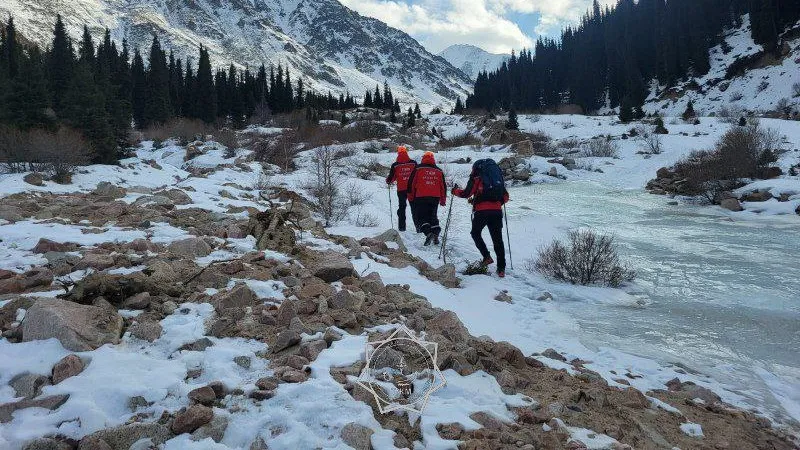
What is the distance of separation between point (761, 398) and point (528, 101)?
85731 millimetres

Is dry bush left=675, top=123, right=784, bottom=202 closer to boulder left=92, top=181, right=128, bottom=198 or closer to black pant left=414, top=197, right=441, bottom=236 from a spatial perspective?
black pant left=414, top=197, right=441, bottom=236

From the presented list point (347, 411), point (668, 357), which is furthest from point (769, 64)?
point (347, 411)

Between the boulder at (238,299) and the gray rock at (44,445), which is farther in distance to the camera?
the boulder at (238,299)

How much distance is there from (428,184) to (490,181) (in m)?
2.05

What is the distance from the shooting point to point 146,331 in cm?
350

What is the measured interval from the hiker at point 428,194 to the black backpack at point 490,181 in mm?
1709

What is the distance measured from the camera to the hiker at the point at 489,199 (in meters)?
7.47

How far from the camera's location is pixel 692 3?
67062 millimetres

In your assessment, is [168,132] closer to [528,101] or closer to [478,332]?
[478,332]

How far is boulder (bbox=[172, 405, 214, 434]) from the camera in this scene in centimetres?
251

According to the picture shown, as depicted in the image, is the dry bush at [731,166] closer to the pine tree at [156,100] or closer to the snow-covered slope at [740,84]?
the snow-covered slope at [740,84]

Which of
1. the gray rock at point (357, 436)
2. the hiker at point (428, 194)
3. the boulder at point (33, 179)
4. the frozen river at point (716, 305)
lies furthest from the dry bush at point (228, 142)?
the gray rock at point (357, 436)

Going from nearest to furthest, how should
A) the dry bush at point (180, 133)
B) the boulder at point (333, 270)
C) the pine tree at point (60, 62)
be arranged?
1. the boulder at point (333, 270)
2. the dry bush at point (180, 133)
3. the pine tree at point (60, 62)

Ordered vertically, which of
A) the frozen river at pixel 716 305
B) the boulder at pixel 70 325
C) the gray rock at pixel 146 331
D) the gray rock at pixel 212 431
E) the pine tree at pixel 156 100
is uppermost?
the pine tree at pixel 156 100
